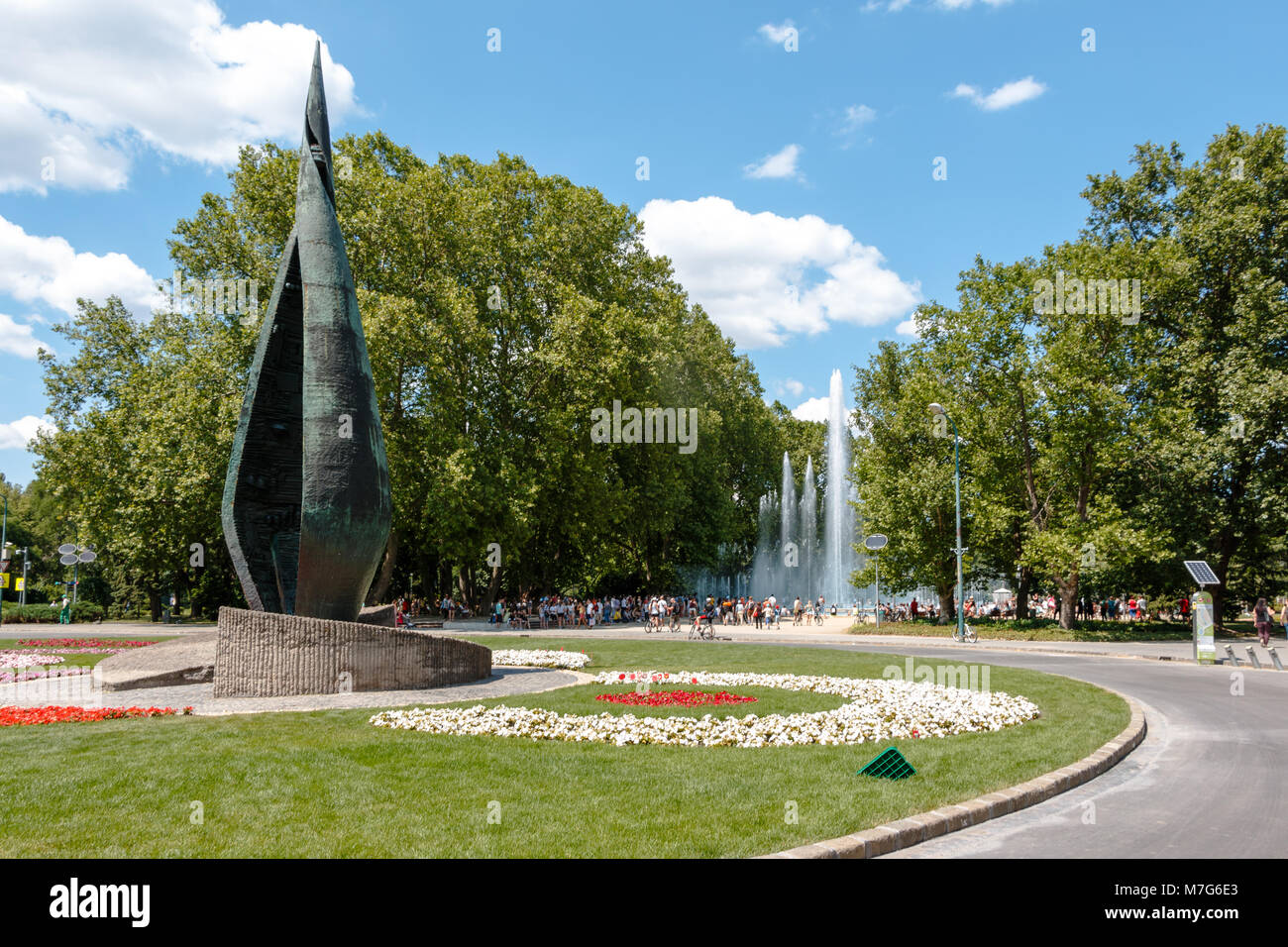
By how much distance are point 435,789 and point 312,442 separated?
8.91 meters

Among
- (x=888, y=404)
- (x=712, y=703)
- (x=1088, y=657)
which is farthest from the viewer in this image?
(x=888, y=404)

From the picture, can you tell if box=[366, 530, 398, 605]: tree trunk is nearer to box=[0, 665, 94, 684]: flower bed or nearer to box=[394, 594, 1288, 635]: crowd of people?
box=[394, 594, 1288, 635]: crowd of people

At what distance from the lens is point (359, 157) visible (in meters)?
38.5

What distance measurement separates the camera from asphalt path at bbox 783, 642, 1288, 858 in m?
6.00

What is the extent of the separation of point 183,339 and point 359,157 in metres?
11.9

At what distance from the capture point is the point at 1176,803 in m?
7.33

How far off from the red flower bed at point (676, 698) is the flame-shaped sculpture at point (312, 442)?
17.3 feet

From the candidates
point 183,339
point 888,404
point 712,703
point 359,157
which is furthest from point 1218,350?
point 183,339

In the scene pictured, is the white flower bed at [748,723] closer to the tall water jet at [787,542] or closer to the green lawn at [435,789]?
the green lawn at [435,789]

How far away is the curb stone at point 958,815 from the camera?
5469 millimetres

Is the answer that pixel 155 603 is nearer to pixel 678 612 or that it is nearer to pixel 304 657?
pixel 678 612

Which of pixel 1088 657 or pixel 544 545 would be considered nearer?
pixel 1088 657

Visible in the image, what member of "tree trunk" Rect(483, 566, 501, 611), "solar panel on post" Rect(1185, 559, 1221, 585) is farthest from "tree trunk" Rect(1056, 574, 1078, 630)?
"tree trunk" Rect(483, 566, 501, 611)
